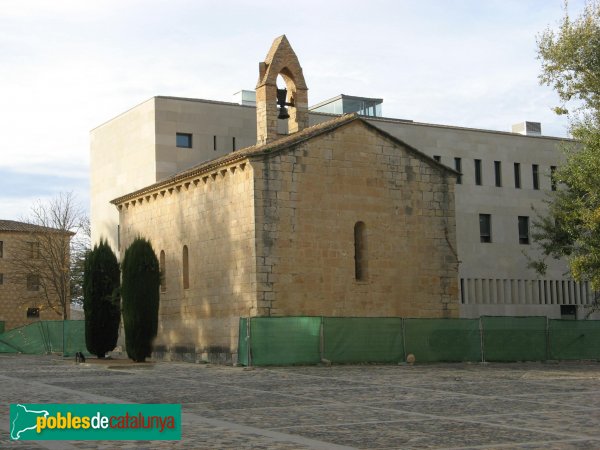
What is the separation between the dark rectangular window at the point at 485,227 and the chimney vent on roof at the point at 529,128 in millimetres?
9386

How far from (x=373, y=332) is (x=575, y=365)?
7.01m

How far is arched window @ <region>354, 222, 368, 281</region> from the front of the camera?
3011cm

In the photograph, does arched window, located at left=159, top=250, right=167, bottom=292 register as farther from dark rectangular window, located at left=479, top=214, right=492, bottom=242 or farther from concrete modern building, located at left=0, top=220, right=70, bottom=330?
concrete modern building, located at left=0, top=220, right=70, bottom=330

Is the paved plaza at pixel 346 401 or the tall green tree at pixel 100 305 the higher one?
the tall green tree at pixel 100 305

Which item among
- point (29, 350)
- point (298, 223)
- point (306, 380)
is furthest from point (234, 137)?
point (306, 380)

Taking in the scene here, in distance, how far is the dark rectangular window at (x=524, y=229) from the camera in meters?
52.3

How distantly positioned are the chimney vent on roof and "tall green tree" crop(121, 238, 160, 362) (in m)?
35.3

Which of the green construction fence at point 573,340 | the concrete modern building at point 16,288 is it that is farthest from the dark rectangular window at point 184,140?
the concrete modern building at point 16,288

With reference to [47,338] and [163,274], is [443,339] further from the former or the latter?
[47,338]

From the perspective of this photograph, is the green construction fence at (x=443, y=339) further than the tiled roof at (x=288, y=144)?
No

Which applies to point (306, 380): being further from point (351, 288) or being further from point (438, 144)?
point (438, 144)

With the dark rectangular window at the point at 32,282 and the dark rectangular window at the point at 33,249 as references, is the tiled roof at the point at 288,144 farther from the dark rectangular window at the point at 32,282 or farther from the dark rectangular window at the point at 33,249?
the dark rectangular window at the point at 33,249

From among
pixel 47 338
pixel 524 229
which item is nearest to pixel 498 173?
pixel 524 229

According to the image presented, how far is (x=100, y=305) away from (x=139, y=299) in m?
3.95
